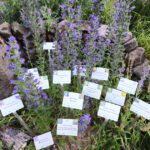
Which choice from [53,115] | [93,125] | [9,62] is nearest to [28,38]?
[9,62]

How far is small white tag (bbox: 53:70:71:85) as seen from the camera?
288 cm

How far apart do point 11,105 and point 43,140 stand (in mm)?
434

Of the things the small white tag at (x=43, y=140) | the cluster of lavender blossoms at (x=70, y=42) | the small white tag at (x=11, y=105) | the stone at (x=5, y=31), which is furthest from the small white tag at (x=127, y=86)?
the stone at (x=5, y=31)

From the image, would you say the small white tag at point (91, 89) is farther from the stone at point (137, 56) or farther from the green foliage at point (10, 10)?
the green foliage at point (10, 10)

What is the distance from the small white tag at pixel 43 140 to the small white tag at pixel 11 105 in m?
0.33

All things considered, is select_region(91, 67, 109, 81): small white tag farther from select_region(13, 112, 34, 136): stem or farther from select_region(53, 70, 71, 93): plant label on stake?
select_region(13, 112, 34, 136): stem

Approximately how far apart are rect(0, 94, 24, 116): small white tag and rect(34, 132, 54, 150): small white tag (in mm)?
335

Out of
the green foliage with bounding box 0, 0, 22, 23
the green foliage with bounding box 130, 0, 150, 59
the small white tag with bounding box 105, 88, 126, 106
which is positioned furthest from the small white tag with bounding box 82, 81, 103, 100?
the green foliage with bounding box 0, 0, 22, 23

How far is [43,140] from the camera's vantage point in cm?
280

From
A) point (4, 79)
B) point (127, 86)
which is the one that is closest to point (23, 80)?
point (4, 79)

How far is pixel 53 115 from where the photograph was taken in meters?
3.20

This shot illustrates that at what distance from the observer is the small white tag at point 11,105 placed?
2705 mm

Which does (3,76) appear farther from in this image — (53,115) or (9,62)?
(53,115)

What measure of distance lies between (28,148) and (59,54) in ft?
3.17
